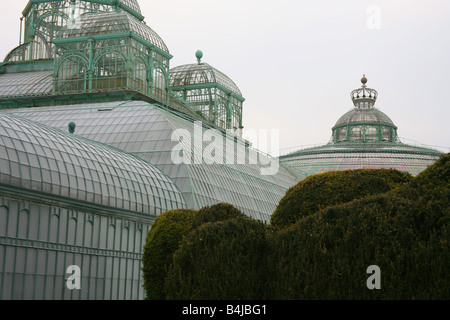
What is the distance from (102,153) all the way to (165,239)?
14.8 metres

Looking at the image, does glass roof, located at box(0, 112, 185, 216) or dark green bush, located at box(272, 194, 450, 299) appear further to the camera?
glass roof, located at box(0, 112, 185, 216)

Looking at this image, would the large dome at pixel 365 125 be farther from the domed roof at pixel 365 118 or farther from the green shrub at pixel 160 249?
the green shrub at pixel 160 249

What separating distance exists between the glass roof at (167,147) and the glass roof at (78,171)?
6.90ft

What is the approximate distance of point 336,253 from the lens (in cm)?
2366

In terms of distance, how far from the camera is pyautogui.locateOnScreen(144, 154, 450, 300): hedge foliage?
74.0 feet

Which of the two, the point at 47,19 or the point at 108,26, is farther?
the point at 47,19

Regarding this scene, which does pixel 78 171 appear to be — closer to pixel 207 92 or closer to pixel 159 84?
pixel 159 84

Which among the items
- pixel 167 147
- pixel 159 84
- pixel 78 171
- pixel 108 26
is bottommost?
pixel 78 171

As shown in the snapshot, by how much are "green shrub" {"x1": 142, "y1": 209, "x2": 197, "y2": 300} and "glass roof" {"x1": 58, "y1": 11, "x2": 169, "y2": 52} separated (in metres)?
34.7

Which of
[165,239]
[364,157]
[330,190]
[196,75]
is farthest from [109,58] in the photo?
[364,157]

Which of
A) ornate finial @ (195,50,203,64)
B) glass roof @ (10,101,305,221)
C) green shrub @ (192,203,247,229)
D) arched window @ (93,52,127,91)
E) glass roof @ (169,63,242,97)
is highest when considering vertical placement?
ornate finial @ (195,50,203,64)

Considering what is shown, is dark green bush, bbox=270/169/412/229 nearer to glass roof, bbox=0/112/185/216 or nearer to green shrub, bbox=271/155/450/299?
green shrub, bbox=271/155/450/299

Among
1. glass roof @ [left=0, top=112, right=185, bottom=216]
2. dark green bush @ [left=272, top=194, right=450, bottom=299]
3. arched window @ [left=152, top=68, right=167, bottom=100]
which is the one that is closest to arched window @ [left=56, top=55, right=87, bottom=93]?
arched window @ [left=152, top=68, right=167, bottom=100]

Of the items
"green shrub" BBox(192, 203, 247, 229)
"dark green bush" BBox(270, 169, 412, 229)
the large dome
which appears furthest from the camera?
the large dome
